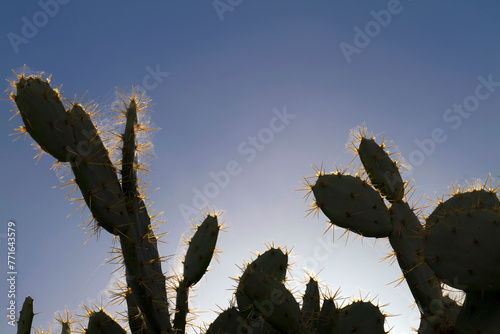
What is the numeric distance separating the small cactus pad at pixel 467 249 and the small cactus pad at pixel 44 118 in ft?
5.46

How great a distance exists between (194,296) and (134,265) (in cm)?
55

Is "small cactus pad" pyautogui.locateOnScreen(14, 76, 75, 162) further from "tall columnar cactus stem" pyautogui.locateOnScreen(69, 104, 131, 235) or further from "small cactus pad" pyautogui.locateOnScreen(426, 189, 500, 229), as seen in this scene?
"small cactus pad" pyautogui.locateOnScreen(426, 189, 500, 229)

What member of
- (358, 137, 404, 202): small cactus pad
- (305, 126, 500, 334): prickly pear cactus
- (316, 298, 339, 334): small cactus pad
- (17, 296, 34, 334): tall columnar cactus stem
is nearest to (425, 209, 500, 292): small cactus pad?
(305, 126, 500, 334): prickly pear cactus

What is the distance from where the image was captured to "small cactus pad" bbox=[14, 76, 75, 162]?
1.88 metres

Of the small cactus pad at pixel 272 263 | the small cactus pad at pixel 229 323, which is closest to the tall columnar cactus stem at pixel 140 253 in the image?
the small cactus pad at pixel 229 323

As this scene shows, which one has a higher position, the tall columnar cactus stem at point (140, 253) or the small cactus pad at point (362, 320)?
the tall columnar cactus stem at point (140, 253)

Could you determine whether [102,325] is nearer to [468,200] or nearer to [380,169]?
[380,169]

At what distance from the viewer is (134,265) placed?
82.0 inches

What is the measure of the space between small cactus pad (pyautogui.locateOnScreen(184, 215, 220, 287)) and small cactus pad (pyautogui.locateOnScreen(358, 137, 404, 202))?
1.02m

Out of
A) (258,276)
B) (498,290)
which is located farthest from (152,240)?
(498,290)

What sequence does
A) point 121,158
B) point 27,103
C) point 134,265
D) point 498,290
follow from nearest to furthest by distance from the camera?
1. point 498,290
2. point 27,103
3. point 134,265
4. point 121,158

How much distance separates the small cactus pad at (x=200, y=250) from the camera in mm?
2434

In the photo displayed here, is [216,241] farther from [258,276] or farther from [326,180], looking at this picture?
[326,180]

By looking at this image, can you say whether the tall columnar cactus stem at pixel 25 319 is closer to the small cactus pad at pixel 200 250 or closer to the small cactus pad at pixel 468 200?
the small cactus pad at pixel 200 250
